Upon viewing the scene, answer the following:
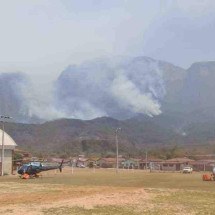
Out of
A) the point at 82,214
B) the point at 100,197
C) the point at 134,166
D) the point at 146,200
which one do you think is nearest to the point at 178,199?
the point at 146,200

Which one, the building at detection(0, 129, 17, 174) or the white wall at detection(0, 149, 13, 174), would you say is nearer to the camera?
the white wall at detection(0, 149, 13, 174)

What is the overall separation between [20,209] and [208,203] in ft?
35.9

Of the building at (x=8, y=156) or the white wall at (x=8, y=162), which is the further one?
the building at (x=8, y=156)

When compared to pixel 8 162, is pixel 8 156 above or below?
above

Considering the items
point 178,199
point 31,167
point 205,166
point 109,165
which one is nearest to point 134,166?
point 109,165

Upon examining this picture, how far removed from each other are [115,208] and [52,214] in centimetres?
396

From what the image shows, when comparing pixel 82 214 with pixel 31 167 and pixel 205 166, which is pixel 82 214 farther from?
pixel 205 166

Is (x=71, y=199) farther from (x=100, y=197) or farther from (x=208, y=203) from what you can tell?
(x=208, y=203)

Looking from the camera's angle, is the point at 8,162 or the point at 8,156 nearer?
the point at 8,162

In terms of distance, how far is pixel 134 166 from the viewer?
581 feet

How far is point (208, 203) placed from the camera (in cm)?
2928

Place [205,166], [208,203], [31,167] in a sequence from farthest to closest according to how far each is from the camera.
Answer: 1. [205,166]
2. [31,167]
3. [208,203]

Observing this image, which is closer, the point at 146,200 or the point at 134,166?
the point at 146,200

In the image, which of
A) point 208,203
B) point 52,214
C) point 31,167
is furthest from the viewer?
point 31,167
